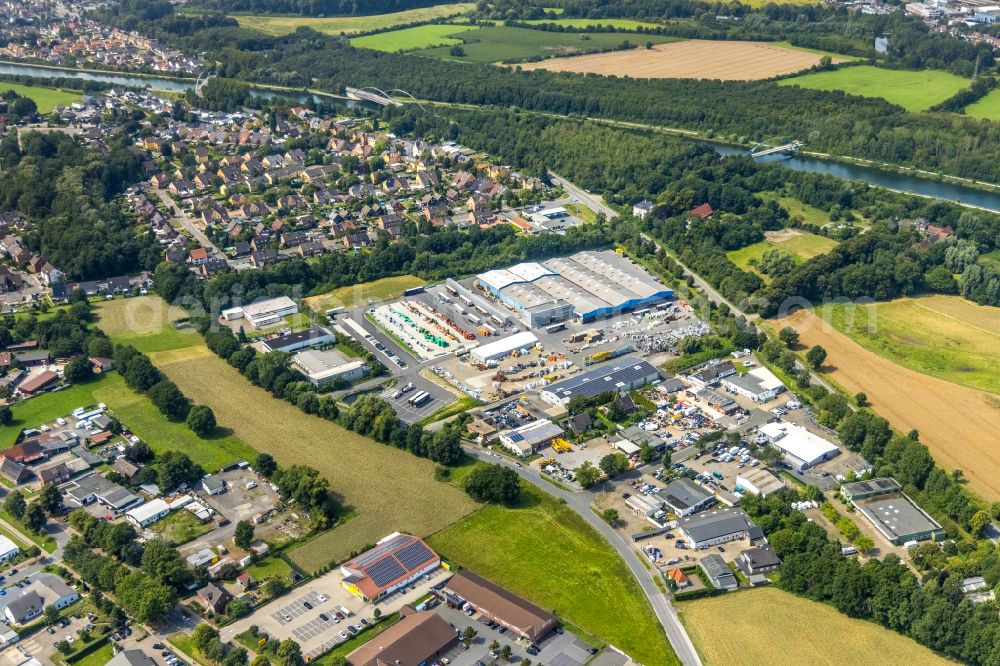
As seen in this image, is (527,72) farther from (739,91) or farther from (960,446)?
(960,446)

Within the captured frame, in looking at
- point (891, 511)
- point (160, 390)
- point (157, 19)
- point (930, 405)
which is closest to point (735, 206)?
point (930, 405)

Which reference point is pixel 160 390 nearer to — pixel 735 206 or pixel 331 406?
pixel 331 406

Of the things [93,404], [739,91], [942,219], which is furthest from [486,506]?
[739,91]

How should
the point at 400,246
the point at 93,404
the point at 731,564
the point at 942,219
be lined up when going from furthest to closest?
the point at 942,219, the point at 400,246, the point at 93,404, the point at 731,564

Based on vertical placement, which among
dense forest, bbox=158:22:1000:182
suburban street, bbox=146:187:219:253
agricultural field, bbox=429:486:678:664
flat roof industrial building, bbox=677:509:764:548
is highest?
dense forest, bbox=158:22:1000:182

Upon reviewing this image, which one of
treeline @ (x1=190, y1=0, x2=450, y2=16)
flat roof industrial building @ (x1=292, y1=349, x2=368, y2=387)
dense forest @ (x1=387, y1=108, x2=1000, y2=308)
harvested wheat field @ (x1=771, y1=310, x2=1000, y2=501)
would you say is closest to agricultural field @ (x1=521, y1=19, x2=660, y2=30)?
treeline @ (x1=190, y1=0, x2=450, y2=16)

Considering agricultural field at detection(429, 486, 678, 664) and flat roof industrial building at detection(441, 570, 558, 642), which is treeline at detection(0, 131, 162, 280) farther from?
flat roof industrial building at detection(441, 570, 558, 642)
